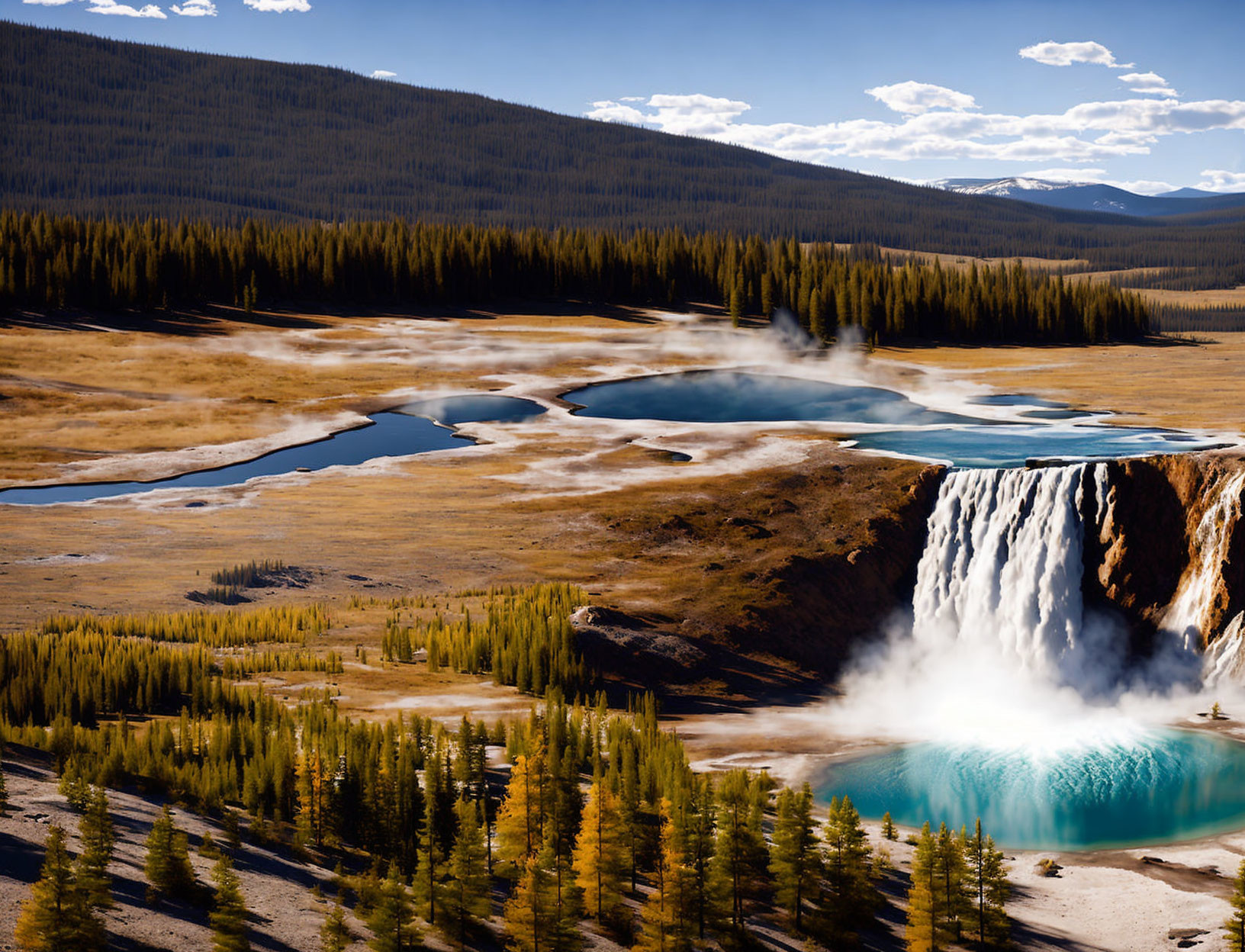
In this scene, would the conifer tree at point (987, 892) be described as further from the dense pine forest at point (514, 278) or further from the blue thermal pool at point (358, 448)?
the dense pine forest at point (514, 278)

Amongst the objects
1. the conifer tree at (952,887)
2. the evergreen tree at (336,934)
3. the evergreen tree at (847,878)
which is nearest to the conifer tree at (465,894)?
the evergreen tree at (336,934)

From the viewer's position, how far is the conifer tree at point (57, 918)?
2158 centimetres

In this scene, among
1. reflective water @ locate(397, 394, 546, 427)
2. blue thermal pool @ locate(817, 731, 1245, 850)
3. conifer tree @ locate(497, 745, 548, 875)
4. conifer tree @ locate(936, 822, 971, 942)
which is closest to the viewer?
conifer tree @ locate(936, 822, 971, 942)

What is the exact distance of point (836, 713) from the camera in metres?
47.9

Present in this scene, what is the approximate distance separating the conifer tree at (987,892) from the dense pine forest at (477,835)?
0.22 feet

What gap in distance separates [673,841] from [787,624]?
26.8m

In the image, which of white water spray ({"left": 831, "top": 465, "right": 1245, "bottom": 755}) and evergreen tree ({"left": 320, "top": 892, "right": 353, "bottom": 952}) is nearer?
evergreen tree ({"left": 320, "top": 892, "right": 353, "bottom": 952})

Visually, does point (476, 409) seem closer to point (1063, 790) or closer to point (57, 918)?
point (1063, 790)

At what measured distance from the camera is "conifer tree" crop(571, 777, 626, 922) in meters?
28.2

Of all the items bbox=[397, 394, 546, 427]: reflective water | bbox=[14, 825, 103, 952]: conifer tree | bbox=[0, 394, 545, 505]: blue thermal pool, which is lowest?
bbox=[14, 825, 103, 952]: conifer tree

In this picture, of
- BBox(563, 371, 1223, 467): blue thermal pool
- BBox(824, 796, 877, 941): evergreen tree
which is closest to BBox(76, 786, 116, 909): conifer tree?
BBox(824, 796, 877, 941): evergreen tree

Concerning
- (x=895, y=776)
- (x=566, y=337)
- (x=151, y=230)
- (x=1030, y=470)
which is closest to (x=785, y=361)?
(x=566, y=337)

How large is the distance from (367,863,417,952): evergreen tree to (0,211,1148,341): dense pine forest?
4738 inches

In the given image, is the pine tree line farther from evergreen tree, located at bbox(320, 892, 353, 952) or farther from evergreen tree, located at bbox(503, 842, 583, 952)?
evergreen tree, located at bbox(320, 892, 353, 952)
